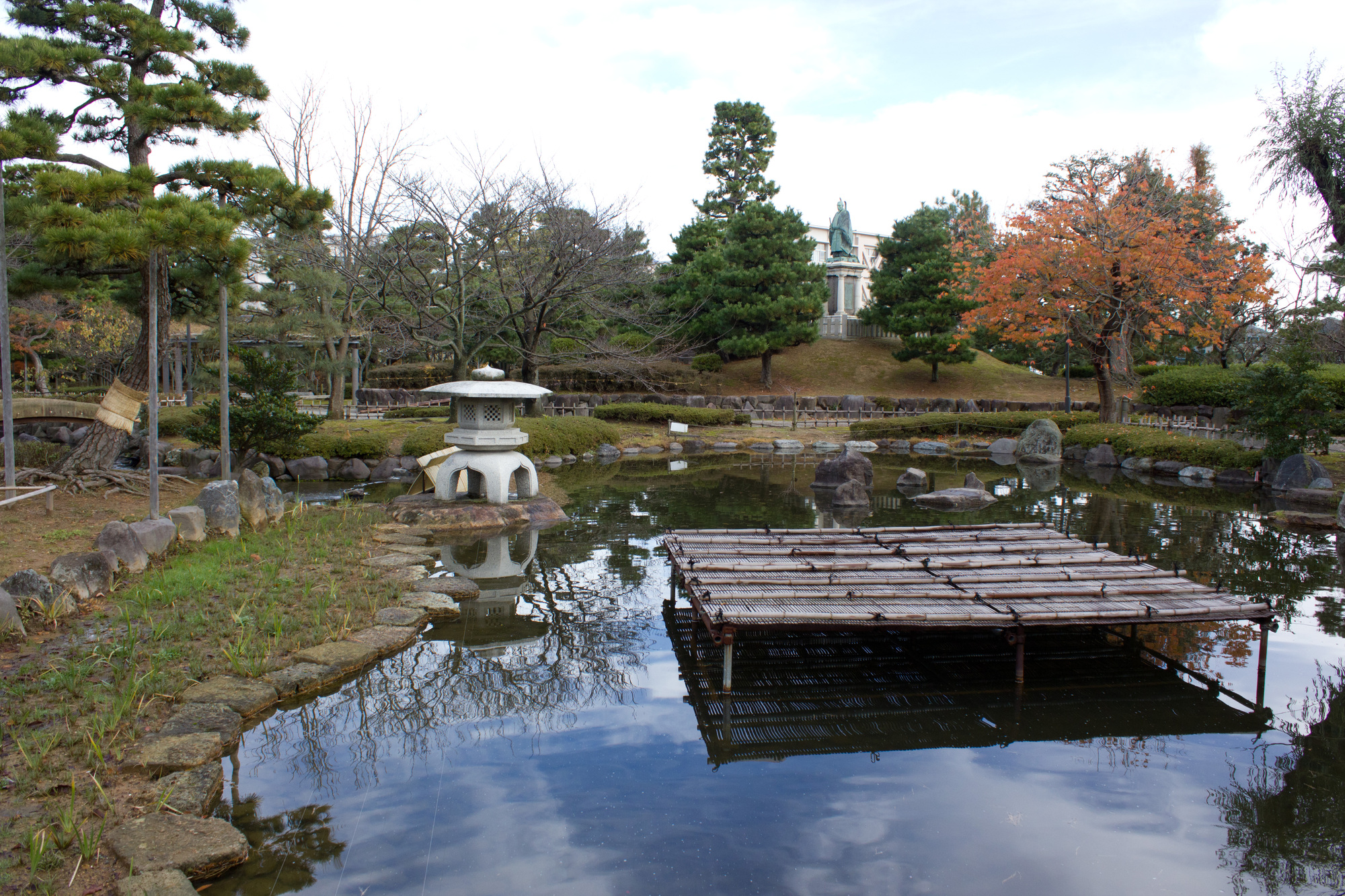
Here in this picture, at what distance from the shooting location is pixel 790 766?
478 centimetres

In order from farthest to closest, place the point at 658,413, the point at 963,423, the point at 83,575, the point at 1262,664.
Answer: the point at 658,413 < the point at 963,423 < the point at 83,575 < the point at 1262,664

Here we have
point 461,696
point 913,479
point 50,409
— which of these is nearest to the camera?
point 461,696

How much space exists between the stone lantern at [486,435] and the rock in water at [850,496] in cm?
555

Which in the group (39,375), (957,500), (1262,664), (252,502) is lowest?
(1262,664)

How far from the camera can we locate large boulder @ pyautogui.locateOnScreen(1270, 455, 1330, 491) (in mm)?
14773

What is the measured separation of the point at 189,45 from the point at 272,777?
10.8 meters

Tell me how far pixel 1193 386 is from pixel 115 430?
2508 cm

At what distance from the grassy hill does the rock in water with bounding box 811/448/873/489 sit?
16.9 meters

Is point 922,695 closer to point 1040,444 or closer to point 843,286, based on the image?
point 1040,444

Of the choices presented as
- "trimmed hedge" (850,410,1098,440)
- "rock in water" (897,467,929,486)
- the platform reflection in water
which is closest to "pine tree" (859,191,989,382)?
"trimmed hedge" (850,410,1098,440)

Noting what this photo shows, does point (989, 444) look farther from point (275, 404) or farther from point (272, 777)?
point (272, 777)

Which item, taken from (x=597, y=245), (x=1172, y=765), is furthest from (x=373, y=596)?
(x=597, y=245)

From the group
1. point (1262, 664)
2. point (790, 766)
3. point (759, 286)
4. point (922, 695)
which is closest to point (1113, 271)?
point (759, 286)

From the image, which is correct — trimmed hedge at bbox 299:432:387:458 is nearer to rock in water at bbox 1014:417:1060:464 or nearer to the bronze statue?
rock in water at bbox 1014:417:1060:464
